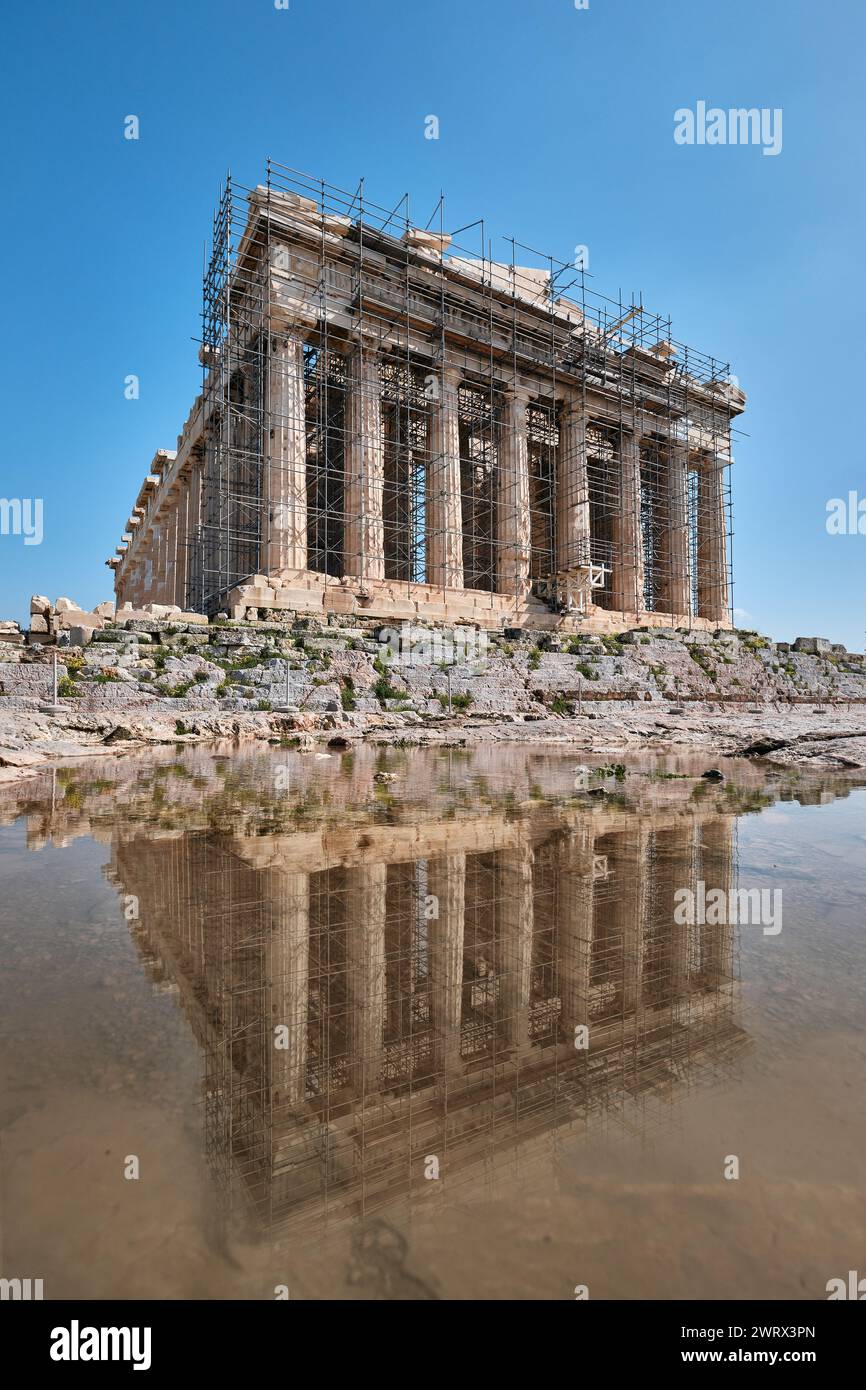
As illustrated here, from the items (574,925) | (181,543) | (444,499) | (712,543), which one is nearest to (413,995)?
(574,925)

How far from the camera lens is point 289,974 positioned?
2.29m

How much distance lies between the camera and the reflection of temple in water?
4.81 ft

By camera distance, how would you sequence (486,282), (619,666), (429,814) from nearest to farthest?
1. (429,814)
2. (619,666)
3. (486,282)

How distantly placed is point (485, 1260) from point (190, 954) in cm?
163

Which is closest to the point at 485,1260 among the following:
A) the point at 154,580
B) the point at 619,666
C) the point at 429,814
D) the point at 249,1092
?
the point at 249,1092

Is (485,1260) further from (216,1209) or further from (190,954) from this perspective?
(190,954)

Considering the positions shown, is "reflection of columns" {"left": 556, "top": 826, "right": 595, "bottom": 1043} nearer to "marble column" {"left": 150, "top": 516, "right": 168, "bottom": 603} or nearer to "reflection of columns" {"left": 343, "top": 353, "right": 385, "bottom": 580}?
"reflection of columns" {"left": 343, "top": 353, "right": 385, "bottom": 580}

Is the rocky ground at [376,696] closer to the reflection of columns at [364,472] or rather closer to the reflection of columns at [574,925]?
the reflection of columns at [364,472]

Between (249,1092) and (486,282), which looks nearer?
(249,1092)

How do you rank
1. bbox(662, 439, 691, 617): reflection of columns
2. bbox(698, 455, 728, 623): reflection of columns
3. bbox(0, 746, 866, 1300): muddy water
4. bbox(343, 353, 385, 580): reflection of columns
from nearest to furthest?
bbox(0, 746, 866, 1300): muddy water, bbox(343, 353, 385, 580): reflection of columns, bbox(662, 439, 691, 617): reflection of columns, bbox(698, 455, 728, 623): reflection of columns

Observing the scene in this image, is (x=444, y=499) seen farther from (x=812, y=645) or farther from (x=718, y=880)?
(x=718, y=880)

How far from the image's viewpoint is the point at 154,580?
112 ft

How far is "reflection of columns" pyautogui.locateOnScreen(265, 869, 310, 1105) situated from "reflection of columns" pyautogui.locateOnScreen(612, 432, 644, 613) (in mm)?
23685

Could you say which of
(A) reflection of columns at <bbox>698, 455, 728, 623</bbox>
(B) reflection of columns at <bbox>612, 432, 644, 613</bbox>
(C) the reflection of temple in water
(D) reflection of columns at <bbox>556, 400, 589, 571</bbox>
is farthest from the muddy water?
(A) reflection of columns at <bbox>698, 455, 728, 623</bbox>
